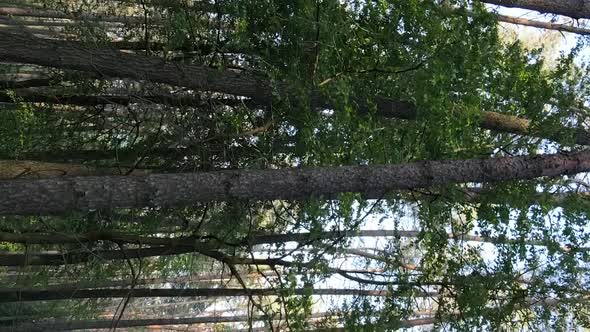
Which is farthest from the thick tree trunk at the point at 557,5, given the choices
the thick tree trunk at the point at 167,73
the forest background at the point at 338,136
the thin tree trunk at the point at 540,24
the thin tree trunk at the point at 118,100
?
the thin tree trunk at the point at 118,100

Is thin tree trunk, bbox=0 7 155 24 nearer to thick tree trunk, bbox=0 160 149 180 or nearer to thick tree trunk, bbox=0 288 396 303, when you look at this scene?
thick tree trunk, bbox=0 160 149 180

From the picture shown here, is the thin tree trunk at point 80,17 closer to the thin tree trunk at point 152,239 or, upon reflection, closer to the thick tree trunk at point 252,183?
the thin tree trunk at point 152,239

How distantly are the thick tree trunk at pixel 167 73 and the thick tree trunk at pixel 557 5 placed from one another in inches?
81.4

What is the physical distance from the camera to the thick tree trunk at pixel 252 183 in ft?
16.1

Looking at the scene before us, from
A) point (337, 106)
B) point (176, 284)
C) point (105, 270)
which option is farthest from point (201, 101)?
point (176, 284)

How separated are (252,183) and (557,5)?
256 inches

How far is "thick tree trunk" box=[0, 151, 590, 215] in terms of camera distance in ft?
16.1

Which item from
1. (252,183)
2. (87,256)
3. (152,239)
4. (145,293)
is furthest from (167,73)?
(145,293)

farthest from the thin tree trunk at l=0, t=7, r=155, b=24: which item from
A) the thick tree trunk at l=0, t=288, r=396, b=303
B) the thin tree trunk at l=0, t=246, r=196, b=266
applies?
the thick tree trunk at l=0, t=288, r=396, b=303

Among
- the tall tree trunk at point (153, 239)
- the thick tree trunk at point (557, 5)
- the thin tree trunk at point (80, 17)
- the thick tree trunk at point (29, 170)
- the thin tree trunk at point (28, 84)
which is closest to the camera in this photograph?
the thick tree trunk at point (29, 170)

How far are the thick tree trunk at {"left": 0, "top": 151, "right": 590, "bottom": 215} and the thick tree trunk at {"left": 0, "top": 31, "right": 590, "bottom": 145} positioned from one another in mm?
1286

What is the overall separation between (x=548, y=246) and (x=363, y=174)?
11.1 feet

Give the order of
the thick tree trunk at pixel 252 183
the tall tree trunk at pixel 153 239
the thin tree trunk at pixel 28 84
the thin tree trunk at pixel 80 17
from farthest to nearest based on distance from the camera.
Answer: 1. the thin tree trunk at pixel 80 17
2. the thin tree trunk at pixel 28 84
3. the tall tree trunk at pixel 153 239
4. the thick tree trunk at pixel 252 183

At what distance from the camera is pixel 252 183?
5895 mm
